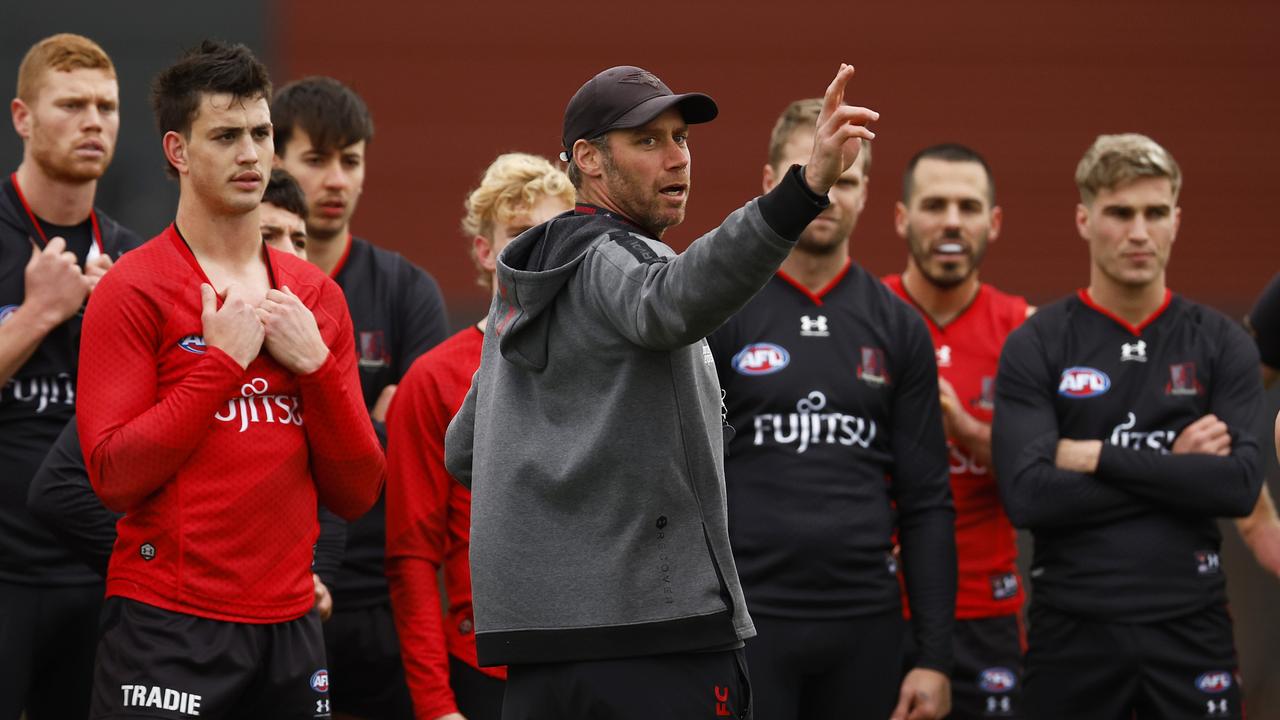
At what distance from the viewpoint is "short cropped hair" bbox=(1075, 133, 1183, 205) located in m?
4.54

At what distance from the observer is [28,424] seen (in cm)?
407

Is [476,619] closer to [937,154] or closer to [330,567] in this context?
[330,567]

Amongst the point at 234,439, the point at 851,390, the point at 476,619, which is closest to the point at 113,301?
the point at 234,439

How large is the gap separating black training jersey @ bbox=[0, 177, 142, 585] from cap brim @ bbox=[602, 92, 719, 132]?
78.3 inches

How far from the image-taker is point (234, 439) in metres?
3.18

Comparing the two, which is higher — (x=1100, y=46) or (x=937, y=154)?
(x=1100, y=46)

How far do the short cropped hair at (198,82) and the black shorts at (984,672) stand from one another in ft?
8.89

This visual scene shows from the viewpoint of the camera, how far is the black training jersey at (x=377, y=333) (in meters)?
4.40

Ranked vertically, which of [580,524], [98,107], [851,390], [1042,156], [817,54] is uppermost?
[817,54]

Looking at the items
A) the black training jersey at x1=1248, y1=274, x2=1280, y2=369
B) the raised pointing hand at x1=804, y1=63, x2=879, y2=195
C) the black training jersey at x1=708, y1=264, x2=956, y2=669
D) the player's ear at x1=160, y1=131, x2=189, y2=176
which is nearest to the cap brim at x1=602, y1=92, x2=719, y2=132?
the raised pointing hand at x1=804, y1=63, x2=879, y2=195

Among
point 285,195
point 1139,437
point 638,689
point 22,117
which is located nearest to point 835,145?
point 638,689

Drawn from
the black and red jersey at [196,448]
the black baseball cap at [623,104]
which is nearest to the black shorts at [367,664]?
the black and red jersey at [196,448]

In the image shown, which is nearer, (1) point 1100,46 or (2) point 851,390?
(2) point 851,390

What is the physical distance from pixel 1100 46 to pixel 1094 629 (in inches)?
275
